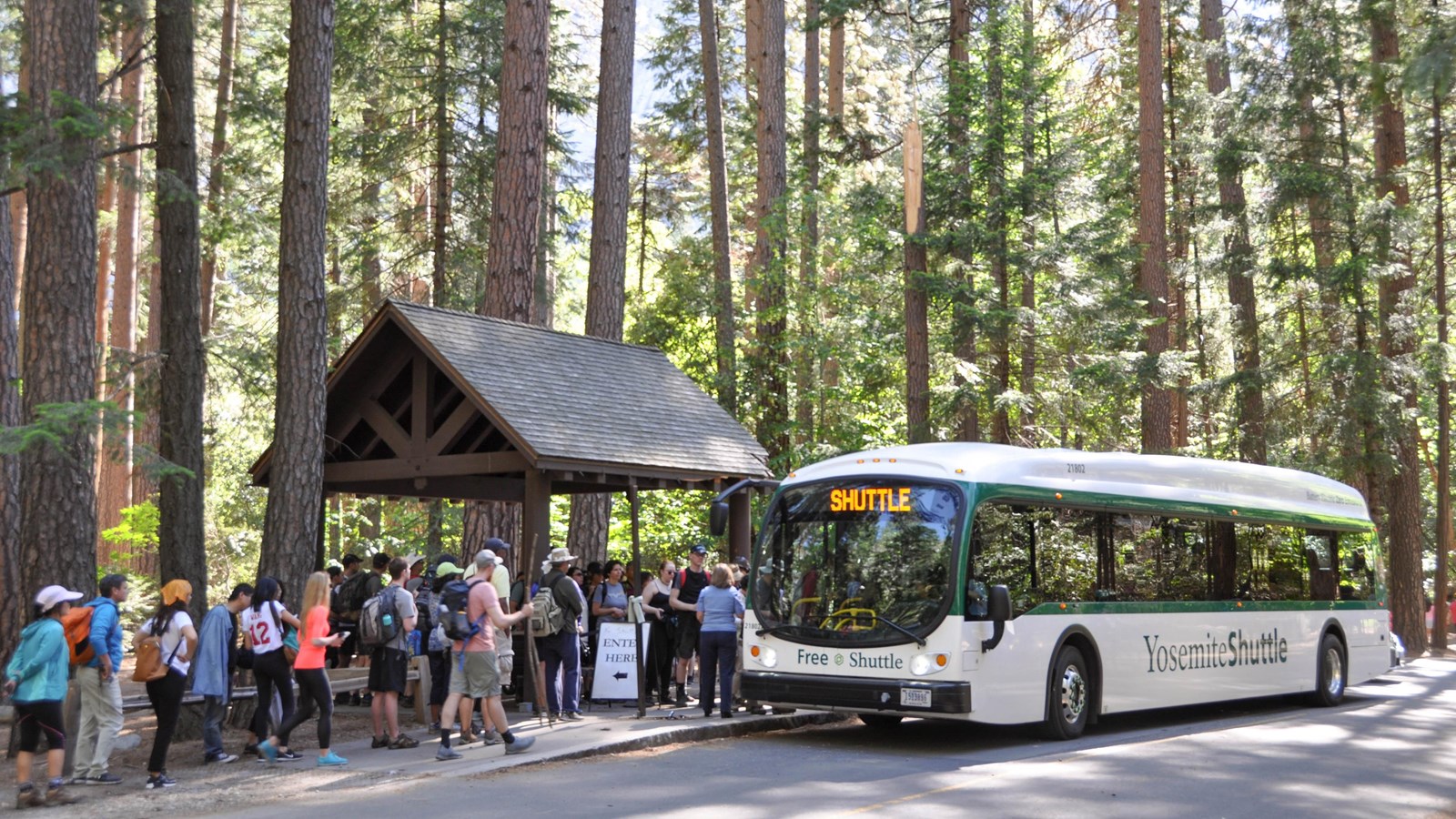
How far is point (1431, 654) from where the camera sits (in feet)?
97.0

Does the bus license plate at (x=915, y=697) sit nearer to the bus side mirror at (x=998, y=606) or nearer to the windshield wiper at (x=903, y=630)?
the windshield wiper at (x=903, y=630)

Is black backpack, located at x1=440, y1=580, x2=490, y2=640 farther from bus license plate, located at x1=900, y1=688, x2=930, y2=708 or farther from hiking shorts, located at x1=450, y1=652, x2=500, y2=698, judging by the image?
bus license plate, located at x1=900, y1=688, x2=930, y2=708

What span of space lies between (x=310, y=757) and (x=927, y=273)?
56.2 ft

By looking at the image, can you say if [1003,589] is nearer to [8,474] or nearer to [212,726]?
[212,726]

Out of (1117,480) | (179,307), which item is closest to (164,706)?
(179,307)

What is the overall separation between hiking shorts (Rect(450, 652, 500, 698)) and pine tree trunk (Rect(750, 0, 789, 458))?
51.5 feet

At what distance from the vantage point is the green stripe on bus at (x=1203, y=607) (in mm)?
14078

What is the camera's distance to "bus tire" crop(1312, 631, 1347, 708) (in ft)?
61.2

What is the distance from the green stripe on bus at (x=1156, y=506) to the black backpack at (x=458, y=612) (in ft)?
16.6

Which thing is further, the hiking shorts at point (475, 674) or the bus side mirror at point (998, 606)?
the bus side mirror at point (998, 606)

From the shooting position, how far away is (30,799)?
10.1 meters

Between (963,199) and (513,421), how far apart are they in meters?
15.1

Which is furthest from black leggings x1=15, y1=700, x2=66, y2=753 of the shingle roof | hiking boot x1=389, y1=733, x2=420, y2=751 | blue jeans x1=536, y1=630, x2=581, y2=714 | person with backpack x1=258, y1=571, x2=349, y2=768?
the shingle roof

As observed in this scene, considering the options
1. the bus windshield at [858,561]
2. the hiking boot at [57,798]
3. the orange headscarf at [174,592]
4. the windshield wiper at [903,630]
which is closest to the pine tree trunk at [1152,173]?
the bus windshield at [858,561]
